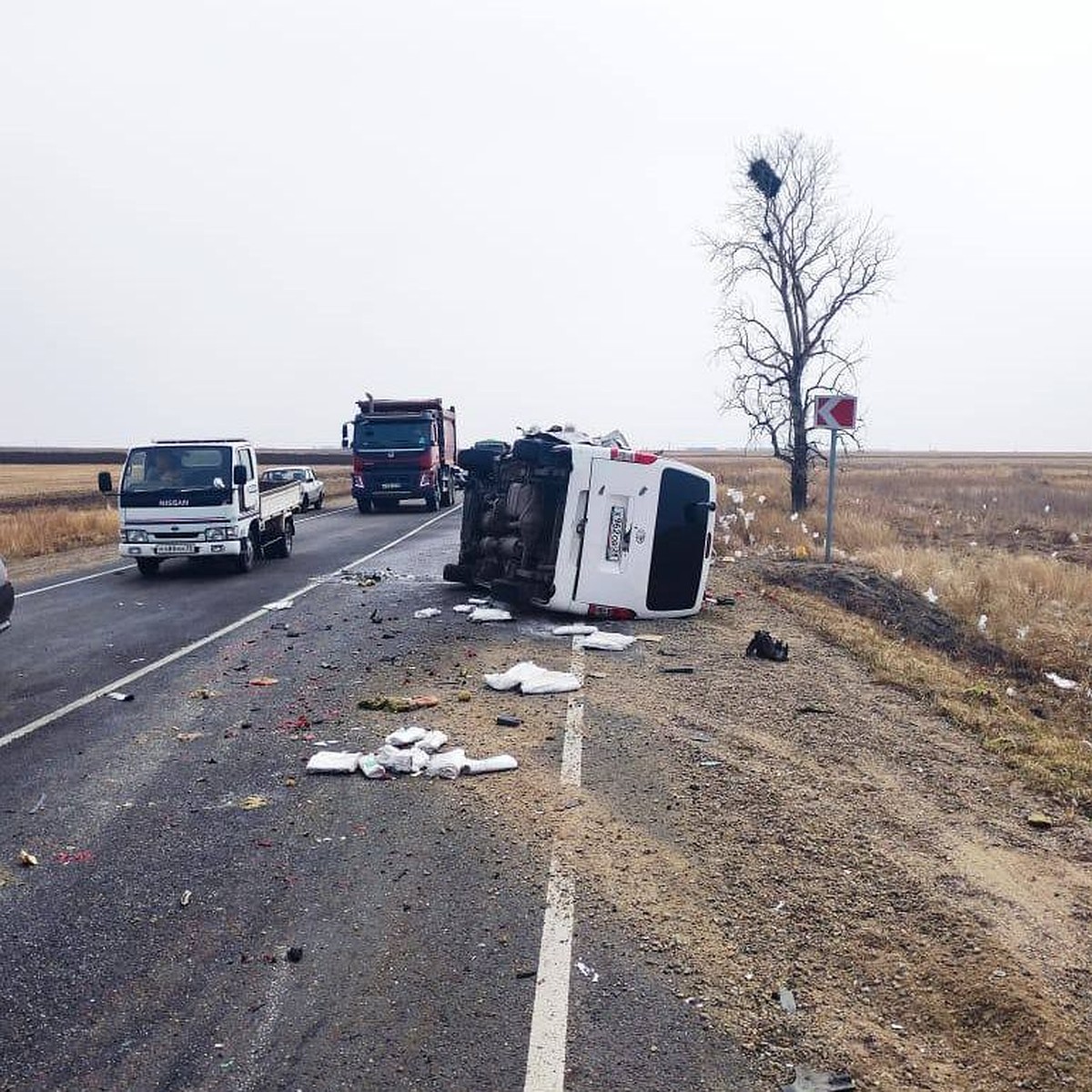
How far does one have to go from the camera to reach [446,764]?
20.6 feet

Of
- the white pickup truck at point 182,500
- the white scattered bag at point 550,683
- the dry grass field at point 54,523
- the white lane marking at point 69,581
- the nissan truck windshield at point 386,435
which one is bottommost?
the dry grass field at point 54,523

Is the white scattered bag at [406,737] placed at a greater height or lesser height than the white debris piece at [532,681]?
lesser

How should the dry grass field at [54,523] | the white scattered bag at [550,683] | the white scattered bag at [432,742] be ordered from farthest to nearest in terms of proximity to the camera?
1. the dry grass field at [54,523]
2. the white scattered bag at [550,683]
3. the white scattered bag at [432,742]

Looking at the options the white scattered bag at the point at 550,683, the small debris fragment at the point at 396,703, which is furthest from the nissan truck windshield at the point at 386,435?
the small debris fragment at the point at 396,703

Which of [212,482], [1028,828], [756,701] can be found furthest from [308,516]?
[1028,828]

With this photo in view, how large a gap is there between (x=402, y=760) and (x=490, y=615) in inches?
211

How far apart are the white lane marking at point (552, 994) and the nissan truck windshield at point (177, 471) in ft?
40.7

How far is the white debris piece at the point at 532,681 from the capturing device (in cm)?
820

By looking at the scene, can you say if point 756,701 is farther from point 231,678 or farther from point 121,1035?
point 121,1035

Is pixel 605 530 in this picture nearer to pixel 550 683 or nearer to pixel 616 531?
pixel 616 531

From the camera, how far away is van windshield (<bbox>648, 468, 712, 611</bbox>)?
11.1 metres

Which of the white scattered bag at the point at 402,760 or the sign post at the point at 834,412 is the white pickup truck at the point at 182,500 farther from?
the white scattered bag at the point at 402,760

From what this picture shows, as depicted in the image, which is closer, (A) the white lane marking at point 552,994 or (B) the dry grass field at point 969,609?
(A) the white lane marking at point 552,994

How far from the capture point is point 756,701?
792 cm
